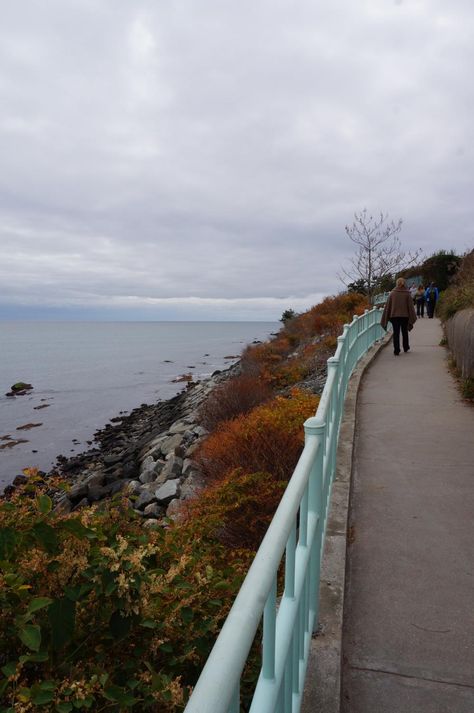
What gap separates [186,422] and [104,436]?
7.76 meters

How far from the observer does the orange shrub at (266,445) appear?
256 inches

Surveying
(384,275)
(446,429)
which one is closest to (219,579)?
(446,429)

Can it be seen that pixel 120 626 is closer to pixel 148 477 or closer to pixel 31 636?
pixel 31 636

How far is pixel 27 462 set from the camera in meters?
19.5

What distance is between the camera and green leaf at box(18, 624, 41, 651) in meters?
1.84

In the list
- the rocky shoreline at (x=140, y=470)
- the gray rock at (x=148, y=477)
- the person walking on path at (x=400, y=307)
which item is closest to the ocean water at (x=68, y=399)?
the rocky shoreline at (x=140, y=470)

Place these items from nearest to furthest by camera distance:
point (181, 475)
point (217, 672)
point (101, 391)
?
1. point (217, 672)
2. point (181, 475)
3. point (101, 391)

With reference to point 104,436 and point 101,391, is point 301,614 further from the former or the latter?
point 101,391

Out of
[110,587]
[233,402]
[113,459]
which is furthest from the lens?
[113,459]

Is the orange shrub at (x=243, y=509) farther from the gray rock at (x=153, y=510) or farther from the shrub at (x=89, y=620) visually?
the gray rock at (x=153, y=510)

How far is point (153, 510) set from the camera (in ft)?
28.9

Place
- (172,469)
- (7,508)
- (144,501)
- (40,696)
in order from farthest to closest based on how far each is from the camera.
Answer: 1. (172,469)
2. (144,501)
3. (7,508)
4. (40,696)

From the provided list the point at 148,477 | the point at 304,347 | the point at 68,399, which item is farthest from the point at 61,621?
the point at 68,399

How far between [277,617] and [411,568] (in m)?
1.99
